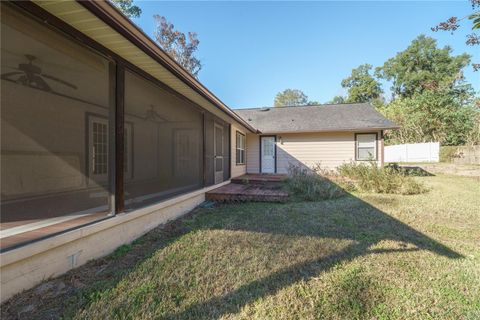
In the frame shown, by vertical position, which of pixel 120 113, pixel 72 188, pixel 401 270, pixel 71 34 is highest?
pixel 71 34

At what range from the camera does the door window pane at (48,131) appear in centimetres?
284

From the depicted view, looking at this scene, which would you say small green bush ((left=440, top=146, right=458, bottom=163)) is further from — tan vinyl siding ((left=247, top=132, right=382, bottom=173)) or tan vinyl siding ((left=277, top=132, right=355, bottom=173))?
tan vinyl siding ((left=277, top=132, right=355, bottom=173))

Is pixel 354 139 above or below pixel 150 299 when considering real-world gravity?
above

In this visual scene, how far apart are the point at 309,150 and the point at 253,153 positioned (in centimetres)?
278

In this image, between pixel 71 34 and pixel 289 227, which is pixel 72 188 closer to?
pixel 71 34

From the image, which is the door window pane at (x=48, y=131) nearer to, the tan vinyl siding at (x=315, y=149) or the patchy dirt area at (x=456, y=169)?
the tan vinyl siding at (x=315, y=149)

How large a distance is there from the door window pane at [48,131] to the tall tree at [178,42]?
14.8m

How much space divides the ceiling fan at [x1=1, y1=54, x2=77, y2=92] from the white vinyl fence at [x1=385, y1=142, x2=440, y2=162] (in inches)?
806

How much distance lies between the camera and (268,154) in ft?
39.1

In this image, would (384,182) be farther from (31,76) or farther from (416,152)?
(416,152)

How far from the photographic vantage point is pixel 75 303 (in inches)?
78.0

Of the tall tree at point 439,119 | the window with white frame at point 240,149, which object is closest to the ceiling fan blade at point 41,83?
the window with white frame at point 240,149

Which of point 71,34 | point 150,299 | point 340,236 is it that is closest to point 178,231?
point 150,299

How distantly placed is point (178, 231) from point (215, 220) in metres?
0.87
